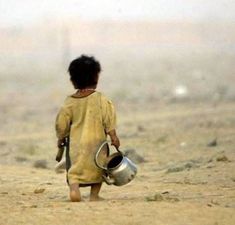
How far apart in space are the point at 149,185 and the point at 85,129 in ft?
5.97

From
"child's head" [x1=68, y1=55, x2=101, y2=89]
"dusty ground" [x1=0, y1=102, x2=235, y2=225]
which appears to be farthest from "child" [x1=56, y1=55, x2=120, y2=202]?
"dusty ground" [x1=0, y1=102, x2=235, y2=225]

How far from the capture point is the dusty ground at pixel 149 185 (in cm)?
814

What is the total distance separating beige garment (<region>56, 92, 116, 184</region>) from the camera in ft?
30.4

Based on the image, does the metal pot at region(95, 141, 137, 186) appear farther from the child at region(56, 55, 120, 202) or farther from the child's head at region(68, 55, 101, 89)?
the child's head at region(68, 55, 101, 89)

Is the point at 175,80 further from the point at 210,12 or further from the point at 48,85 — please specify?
the point at 210,12

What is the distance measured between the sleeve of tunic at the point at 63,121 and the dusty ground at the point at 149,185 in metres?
0.64

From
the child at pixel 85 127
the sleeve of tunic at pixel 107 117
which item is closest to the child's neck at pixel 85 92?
the child at pixel 85 127

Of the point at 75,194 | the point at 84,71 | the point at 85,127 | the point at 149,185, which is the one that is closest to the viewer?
the point at 75,194

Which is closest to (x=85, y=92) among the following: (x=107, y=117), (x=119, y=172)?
(x=107, y=117)

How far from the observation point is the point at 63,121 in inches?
367

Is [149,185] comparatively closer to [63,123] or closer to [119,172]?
[119,172]

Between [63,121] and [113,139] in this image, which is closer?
[113,139]

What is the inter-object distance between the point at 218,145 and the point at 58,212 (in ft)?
28.5

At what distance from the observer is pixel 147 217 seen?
8.05 m
